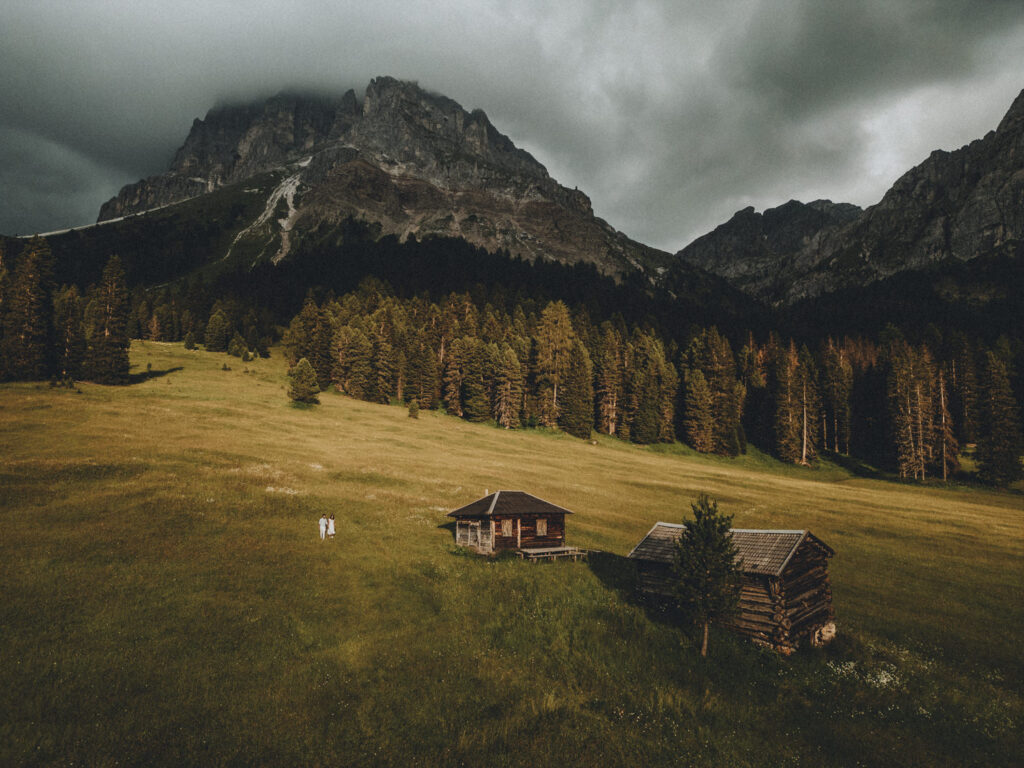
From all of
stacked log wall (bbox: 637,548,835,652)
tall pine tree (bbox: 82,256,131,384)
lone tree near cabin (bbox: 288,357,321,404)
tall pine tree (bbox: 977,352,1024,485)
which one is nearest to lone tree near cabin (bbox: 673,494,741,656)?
stacked log wall (bbox: 637,548,835,652)

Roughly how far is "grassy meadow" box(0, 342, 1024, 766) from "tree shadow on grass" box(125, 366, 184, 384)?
21418 mm

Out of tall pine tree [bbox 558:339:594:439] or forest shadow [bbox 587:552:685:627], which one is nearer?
forest shadow [bbox 587:552:685:627]

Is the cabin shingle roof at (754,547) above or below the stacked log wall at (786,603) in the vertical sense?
above

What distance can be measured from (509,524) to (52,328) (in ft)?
190

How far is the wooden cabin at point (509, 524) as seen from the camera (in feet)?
96.9

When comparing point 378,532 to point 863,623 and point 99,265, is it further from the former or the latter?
point 99,265

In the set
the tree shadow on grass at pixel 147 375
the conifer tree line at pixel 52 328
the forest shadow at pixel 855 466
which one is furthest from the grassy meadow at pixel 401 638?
the forest shadow at pixel 855 466

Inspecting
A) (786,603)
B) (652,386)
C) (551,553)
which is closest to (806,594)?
(786,603)

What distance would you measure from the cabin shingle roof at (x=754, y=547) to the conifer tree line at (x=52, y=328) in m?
62.0

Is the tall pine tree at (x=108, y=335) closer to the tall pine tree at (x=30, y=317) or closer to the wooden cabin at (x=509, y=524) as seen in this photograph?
the tall pine tree at (x=30, y=317)

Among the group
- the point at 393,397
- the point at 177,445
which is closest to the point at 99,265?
the point at 393,397

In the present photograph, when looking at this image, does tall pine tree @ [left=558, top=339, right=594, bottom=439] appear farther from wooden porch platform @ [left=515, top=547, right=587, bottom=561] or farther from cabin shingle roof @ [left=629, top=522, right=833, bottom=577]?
cabin shingle roof @ [left=629, top=522, right=833, bottom=577]

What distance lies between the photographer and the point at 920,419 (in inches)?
2613

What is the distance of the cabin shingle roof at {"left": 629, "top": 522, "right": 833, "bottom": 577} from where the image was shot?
20234 millimetres
